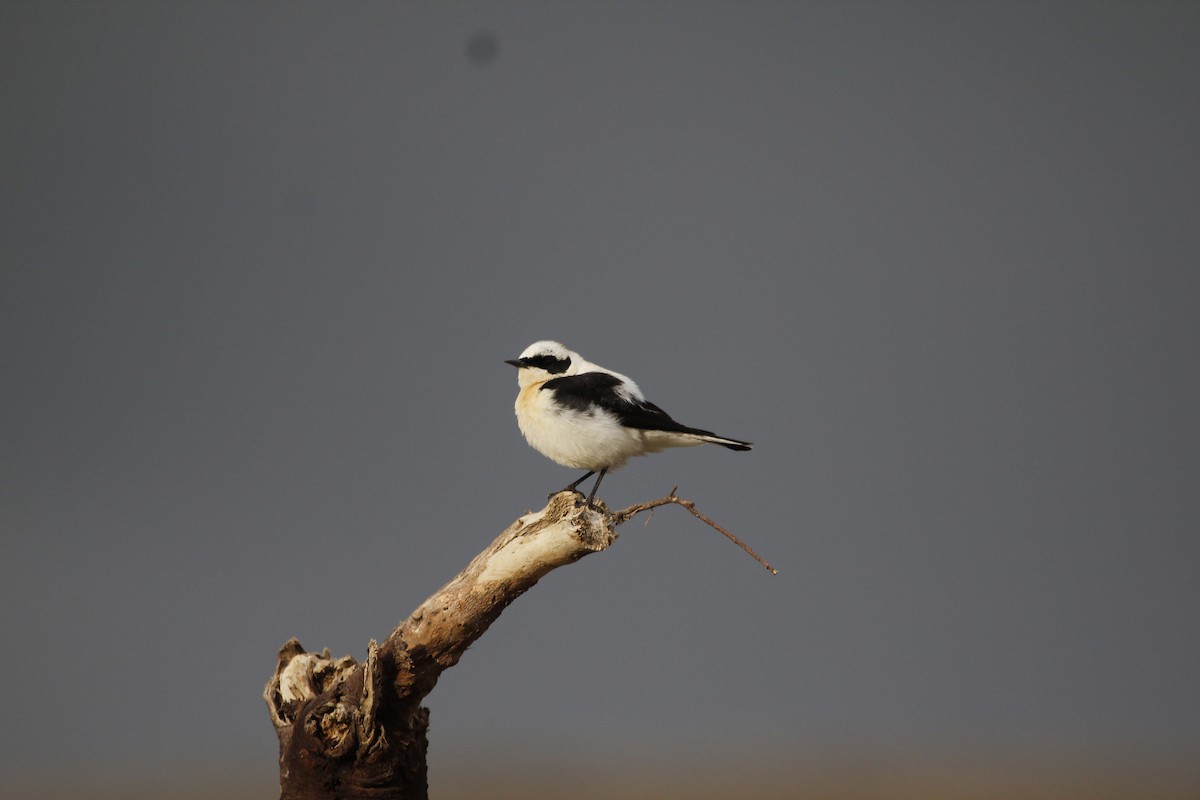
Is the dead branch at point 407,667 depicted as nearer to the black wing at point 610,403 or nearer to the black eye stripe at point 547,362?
the black wing at point 610,403

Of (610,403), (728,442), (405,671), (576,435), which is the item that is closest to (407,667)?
(405,671)

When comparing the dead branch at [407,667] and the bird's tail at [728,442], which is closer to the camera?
the dead branch at [407,667]

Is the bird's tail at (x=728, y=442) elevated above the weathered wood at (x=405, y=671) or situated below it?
above

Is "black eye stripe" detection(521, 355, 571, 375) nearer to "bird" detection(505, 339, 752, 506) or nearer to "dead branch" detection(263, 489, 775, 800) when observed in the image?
"bird" detection(505, 339, 752, 506)

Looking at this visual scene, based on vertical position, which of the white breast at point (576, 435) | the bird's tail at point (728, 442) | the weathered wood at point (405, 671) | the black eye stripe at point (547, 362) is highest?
the black eye stripe at point (547, 362)

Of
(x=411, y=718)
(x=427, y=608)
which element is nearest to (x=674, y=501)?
(x=427, y=608)

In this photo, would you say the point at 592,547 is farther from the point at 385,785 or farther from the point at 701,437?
the point at 385,785

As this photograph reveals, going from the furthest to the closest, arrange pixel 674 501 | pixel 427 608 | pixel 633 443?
1. pixel 633 443
2. pixel 427 608
3. pixel 674 501

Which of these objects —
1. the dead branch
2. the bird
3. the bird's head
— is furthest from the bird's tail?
the bird's head

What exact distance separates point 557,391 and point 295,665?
190 centimetres

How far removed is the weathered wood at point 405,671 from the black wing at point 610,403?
48 centimetres

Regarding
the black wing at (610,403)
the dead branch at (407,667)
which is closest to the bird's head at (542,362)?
the black wing at (610,403)

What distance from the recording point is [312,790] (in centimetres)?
538

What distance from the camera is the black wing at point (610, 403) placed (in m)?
5.58
